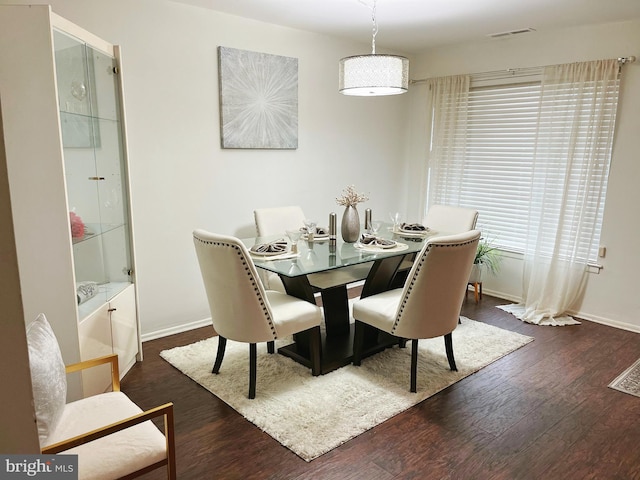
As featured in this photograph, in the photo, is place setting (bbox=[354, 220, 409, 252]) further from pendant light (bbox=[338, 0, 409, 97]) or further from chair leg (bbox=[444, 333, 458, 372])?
pendant light (bbox=[338, 0, 409, 97])

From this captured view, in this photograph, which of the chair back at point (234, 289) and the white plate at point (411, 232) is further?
the white plate at point (411, 232)

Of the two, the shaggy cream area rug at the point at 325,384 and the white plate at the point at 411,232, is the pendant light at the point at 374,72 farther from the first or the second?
the shaggy cream area rug at the point at 325,384

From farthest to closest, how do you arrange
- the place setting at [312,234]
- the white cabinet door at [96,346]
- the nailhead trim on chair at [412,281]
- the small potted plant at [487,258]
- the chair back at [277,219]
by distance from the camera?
the small potted plant at [487,258] → the chair back at [277,219] → the place setting at [312,234] → the nailhead trim on chair at [412,281] → the white cabinet door at [96,346]

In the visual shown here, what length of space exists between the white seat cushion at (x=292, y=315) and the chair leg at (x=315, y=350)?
5 centimetres

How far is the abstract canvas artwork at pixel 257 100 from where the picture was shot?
12.0 ft

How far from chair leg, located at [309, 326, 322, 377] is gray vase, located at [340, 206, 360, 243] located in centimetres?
77

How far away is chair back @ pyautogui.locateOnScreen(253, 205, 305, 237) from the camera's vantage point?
3.77 m

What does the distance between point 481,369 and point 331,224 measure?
56.5 inches

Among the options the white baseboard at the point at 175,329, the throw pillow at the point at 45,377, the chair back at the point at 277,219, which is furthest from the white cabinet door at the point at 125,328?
the chair back at the point at 277,219

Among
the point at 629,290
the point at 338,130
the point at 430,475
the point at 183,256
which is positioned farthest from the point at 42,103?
the point at 629,290

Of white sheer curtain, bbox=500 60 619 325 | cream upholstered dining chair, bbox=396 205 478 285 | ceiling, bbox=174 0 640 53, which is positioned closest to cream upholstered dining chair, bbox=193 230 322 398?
cream upholstered dining chair, bbox=396 205 478 285

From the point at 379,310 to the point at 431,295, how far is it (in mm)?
390

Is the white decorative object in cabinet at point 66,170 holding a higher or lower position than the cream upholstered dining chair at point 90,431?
higher

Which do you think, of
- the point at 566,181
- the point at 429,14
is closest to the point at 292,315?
Result: the point at 429,14
